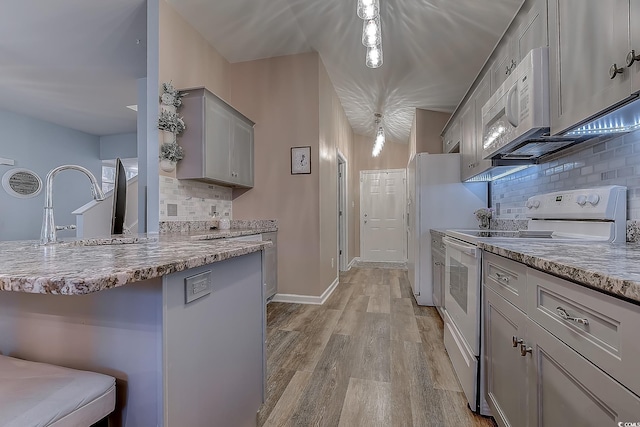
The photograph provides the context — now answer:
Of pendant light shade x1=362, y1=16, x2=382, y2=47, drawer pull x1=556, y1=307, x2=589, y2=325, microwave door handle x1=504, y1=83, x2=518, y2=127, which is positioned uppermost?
pendant light shade x1=362, y1=16, x2=382, y2=47

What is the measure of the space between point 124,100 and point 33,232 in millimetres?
3039

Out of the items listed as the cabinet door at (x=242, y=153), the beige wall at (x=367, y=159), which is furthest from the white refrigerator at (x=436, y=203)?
the beige wall at (x=367, y=159)

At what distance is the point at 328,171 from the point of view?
3.89m

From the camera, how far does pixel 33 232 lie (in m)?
5.34

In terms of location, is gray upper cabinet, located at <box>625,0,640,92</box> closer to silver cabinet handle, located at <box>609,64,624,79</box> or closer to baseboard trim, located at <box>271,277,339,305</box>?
silver cabinet handle, located at <box>609,64,624,79</box>

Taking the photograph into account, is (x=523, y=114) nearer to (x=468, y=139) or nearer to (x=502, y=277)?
(x=502, y=277)

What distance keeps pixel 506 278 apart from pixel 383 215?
200 inches

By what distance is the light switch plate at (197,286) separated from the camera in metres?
0.89

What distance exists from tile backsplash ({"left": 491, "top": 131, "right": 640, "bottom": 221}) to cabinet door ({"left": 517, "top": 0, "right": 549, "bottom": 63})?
0.63 metres

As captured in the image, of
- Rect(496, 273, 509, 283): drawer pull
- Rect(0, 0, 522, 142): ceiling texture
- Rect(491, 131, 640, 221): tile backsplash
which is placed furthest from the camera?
Rect(0, 0, 522, 142): ceiling texture

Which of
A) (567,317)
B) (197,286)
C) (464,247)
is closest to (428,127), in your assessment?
(464,247)

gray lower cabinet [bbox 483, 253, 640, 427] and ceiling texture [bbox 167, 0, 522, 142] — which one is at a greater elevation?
ceiling texture [bbox 167, 0, 522, 142]

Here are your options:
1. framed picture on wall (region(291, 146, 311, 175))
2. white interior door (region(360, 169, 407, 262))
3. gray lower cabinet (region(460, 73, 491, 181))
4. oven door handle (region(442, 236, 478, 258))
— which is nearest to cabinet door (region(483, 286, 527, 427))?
oven door handle (region(442, 236, 478, 258))

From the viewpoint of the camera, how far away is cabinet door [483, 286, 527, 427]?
3.60 feet
